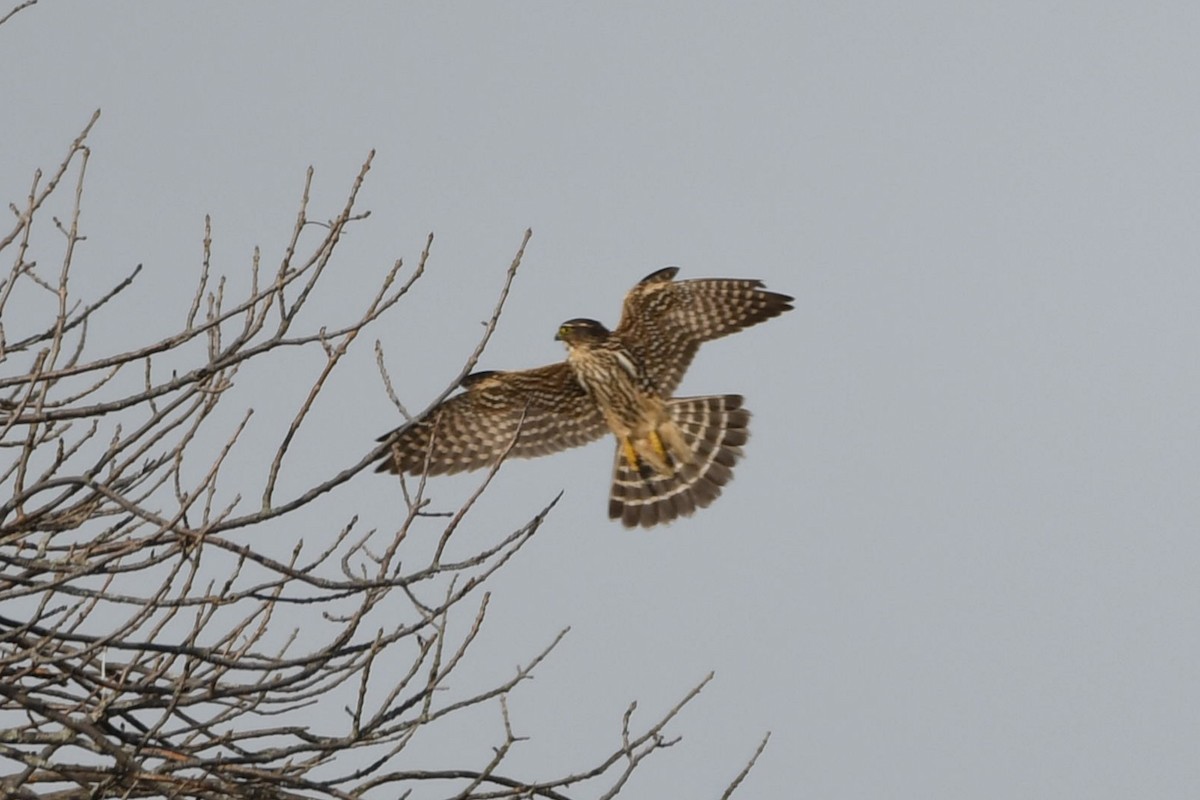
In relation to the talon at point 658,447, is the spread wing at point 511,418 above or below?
above

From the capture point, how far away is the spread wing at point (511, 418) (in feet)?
31.9

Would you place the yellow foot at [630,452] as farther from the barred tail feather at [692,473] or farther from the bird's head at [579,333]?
the bird's head at [579,333]

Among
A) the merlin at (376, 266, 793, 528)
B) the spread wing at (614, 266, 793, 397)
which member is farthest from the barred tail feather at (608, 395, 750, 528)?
the spread wing at (614, 266, 793, 397)

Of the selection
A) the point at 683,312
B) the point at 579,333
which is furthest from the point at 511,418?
the point at 683,312

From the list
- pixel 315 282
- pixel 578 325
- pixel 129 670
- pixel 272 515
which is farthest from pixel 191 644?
pixel 578 325

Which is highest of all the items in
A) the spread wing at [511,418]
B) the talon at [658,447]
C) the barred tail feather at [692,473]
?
the spread wing at [511,418]

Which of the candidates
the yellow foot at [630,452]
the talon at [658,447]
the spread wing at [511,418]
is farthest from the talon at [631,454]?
the spread wing at [511,418]

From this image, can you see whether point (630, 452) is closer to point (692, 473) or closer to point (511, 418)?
point (692, 473)

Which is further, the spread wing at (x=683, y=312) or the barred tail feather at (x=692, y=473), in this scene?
the barred tail feather at (x=692, y=473)

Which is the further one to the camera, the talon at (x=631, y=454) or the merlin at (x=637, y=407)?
the talon at (x=631, y=454)

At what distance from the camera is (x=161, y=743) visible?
4227 millimetres

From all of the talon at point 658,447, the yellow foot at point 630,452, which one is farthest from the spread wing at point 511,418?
the talon at point 658,447

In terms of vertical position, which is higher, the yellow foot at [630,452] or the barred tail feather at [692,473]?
the yellow foot at [630,452]

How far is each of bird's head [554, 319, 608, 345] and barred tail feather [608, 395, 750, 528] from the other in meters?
0.76
